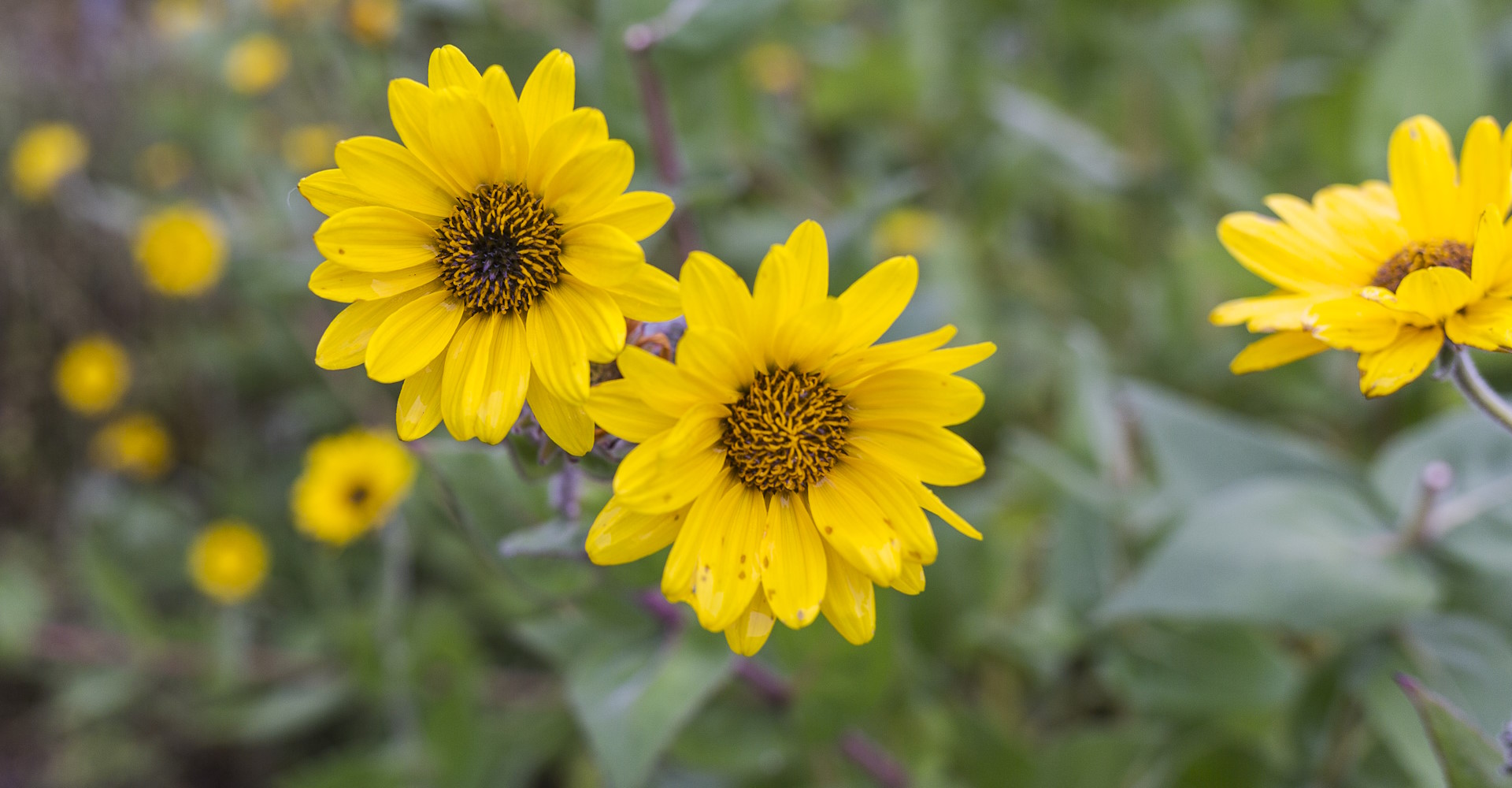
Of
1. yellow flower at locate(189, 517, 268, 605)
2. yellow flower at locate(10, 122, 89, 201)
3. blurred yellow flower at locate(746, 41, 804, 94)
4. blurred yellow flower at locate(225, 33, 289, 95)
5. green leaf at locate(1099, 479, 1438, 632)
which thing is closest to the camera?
green leaf at locate(1099, 479, 1438, 632)

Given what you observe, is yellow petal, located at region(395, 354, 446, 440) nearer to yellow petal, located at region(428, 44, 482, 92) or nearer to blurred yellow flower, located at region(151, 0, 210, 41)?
yellow petal, located at region(428, 44, 482, 92)

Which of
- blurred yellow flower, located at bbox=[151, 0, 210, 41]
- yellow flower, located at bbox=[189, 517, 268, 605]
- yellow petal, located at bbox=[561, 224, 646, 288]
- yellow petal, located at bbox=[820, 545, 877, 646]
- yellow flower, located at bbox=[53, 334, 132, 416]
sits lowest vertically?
yellow flower, located at bbox=[189, 517, 268, 605]

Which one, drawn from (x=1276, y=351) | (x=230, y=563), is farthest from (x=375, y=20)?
(x=1276, y=351)

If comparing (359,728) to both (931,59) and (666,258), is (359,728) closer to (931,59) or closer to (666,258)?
(666,258)

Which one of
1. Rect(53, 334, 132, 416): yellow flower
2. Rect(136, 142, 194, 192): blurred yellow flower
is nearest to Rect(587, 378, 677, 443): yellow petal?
Rect(53, 334, 132, 416): yellow flower

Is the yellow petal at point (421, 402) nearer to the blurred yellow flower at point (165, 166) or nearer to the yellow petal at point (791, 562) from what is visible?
the yellow petal at point (791, 562)

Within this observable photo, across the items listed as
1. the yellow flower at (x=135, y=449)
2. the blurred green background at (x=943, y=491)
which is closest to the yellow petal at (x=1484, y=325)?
the blurred green background at (x=943, y=491)
